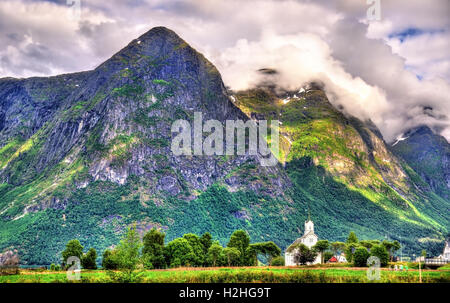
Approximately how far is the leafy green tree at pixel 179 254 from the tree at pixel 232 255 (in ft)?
33.9

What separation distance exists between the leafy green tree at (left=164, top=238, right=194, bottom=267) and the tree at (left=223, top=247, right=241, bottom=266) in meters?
10.3

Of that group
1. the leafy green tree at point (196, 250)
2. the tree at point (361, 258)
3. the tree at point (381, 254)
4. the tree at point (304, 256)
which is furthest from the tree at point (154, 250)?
the tree at point (381, 254)

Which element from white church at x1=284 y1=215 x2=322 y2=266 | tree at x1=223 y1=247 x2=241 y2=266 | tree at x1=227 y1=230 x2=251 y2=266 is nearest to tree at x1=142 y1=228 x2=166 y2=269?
tree at x1=223 y1=247 x2=241 y2=266

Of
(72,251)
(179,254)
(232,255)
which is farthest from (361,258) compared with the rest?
(72,251)

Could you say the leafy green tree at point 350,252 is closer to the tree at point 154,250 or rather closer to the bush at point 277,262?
the bush at point 277,262

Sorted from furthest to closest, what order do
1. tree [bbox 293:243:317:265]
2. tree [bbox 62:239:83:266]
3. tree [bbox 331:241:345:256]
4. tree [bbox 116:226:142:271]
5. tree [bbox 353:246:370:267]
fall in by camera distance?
tree [bbox 331:241:345:256], tree [bbox 62:239:83:266], tree [bbox 293:243:317:265], tree [bbox 353:246:370:267], tree [bbox 116:226:142:271]

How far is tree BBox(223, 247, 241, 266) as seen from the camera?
387ft

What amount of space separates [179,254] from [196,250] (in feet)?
25.3

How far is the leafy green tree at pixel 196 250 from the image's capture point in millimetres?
112875

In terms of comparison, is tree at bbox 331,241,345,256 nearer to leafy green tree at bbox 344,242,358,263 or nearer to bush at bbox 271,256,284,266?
bush at bbox 271,256,284,266

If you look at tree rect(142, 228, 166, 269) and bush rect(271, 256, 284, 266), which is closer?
tree rect(142, 228, 166, 269)

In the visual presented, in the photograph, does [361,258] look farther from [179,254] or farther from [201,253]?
[179,254]
